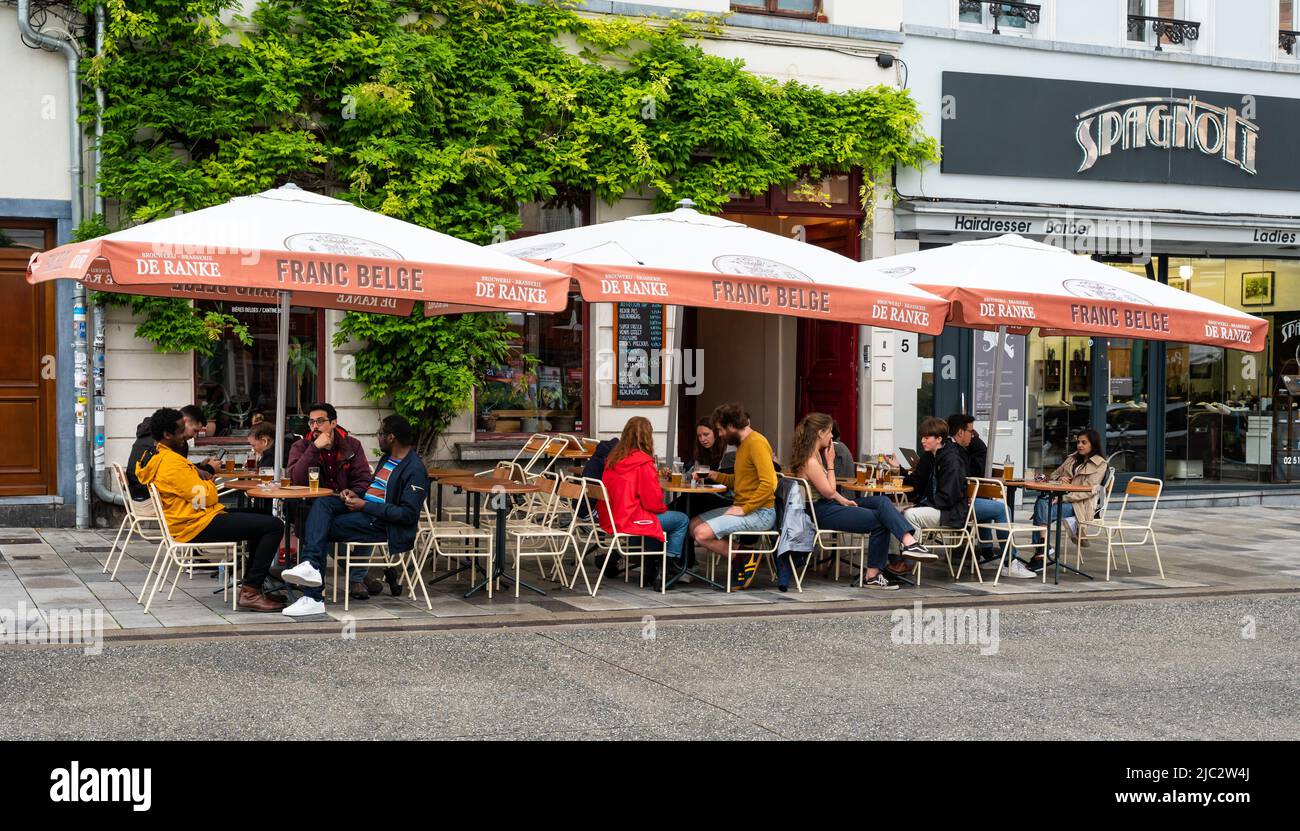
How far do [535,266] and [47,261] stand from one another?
3.26 metres

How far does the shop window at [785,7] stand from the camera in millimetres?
16078

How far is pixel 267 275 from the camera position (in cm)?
849

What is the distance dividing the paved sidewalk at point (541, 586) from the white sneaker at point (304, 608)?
67 mm

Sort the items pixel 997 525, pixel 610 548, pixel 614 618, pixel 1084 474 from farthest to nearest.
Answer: pixel 1084 474, pixel 997 525, pixel 610 548, pixel 614 618

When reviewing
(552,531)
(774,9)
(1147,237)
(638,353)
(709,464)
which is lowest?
(552,531)

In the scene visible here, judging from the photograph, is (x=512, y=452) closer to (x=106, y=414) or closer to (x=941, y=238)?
(x=106, y=414)

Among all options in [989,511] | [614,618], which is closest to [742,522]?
[614,618]

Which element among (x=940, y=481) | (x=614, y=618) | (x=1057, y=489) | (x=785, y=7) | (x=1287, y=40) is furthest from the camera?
(x=1287, y=40)

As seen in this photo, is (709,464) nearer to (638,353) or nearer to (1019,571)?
(1019,571)

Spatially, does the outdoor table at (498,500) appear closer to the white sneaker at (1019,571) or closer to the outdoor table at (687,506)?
the outdoor table at (687,506)

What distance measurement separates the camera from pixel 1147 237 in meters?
17.7

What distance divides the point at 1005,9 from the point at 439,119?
750 centimetres

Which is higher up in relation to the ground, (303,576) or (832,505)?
(832,505)
